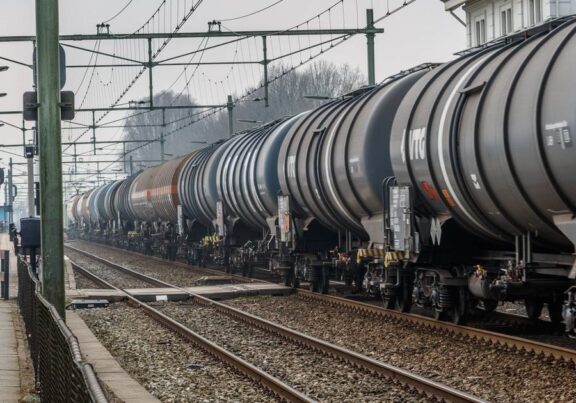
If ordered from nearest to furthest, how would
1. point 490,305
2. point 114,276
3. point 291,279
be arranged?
point 490,305 < point 291,279 < point 114,276

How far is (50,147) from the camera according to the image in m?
12.8

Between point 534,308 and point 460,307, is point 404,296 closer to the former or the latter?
point 460,307

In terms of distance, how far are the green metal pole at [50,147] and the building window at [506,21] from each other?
35.2 meters

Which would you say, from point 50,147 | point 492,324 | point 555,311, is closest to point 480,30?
point 492,324

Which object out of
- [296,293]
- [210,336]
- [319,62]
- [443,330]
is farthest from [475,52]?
[319,62]

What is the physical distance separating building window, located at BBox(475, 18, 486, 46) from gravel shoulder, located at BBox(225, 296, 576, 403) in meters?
33.1

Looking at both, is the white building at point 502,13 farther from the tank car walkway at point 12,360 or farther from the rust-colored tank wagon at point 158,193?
the tank car walkway at point 12,360

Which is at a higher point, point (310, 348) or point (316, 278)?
point (316, 278)

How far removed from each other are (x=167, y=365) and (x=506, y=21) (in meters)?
36.6

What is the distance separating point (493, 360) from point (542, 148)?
2.56m

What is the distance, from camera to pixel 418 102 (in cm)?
1394

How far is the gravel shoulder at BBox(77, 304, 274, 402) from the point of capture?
34.1 feet

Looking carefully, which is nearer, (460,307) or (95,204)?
(460,307)

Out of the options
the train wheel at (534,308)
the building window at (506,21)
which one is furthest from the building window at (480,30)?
the train wheel at (534,308)
